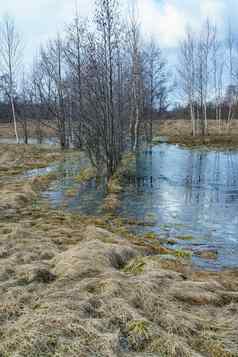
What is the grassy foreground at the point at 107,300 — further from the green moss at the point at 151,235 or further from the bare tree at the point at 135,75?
the bare tree at the point at 135,75

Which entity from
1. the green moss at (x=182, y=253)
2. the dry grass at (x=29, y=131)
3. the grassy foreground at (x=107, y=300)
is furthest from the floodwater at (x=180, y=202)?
the dry grass at (x=29, y=131)

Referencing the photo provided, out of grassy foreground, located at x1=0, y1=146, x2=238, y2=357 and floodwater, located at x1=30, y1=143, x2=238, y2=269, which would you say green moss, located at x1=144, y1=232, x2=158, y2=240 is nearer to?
floodwater, located at x1=30, y1=143, x2=238, y2=269

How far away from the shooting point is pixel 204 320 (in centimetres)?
355

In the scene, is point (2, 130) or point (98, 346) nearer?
point (98, 346)

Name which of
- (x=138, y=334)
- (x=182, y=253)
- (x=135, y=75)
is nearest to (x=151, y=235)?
(x=182, y=253)

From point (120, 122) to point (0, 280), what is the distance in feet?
41.9

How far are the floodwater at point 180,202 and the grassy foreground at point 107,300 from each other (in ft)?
3.06

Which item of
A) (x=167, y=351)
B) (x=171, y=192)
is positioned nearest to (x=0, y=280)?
(x=167, y=351)

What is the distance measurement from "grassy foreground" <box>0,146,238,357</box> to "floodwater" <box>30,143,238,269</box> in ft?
3.06

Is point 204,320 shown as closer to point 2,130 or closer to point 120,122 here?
point 120,122

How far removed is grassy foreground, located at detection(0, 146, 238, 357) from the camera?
3.04m

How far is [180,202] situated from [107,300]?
6.60m

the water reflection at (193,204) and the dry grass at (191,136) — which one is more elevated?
the dry grass at (191,136)

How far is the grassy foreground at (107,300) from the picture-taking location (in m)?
3.04
